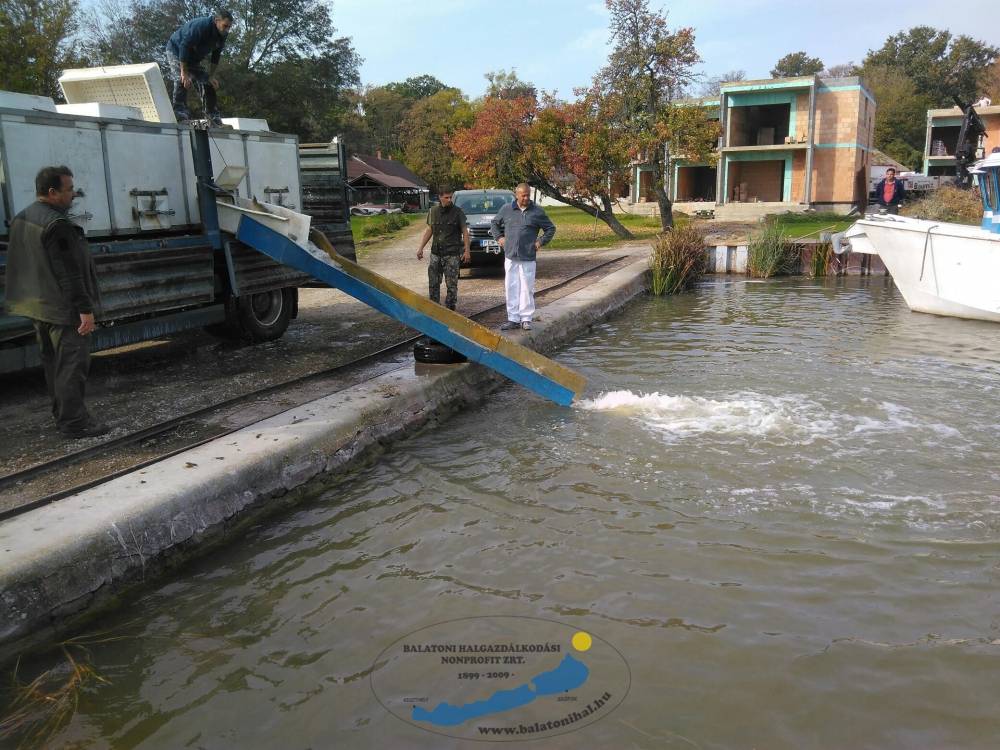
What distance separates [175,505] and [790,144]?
117 feet

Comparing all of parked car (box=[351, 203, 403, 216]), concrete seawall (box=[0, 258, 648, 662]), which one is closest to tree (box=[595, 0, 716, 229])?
concrete seawall (box=[0, 258, 648, 662])

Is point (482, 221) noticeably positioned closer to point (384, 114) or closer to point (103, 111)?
point (103, 111)

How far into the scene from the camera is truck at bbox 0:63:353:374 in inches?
240

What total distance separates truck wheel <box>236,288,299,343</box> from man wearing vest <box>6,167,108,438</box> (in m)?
3.17

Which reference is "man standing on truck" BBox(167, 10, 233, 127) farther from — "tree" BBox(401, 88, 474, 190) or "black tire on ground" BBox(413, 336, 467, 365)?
"tree" BBox(401, 88, 474, 190)

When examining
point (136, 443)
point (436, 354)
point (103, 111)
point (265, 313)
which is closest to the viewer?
point (136, 443)

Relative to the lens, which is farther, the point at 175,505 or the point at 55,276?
the point at 55,276

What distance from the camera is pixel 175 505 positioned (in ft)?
14.5

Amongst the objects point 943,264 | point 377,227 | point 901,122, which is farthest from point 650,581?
point 901,122

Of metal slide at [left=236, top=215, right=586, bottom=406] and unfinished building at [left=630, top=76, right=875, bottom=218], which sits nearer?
metal slide at [left=236, top=215, right=586, bottom=406]

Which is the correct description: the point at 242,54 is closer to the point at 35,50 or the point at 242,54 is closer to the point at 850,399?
the point at 35,50

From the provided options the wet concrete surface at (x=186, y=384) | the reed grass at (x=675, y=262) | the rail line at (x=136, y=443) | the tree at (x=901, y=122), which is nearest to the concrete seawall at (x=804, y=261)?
the reed grass at (x=675, y=262)

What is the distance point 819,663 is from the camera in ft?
11.4

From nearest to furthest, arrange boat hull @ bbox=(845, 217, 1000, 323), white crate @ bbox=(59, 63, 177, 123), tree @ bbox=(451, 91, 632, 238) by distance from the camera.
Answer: white crate @ bbox=(59, 63, 177, 123)
boat hull @ bbox=(845, 217, 1000, 323)
tree @ bbox=(451, 91, 632, 238)
